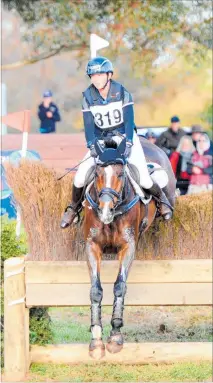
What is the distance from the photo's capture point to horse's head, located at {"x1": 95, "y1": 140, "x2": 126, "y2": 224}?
6.66 meters

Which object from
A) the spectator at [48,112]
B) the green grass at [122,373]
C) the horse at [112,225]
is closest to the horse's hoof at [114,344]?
the horse at [112,225]

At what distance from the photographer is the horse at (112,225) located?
267 inches

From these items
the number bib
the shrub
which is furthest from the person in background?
the number bib

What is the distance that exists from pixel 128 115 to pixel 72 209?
3.76 ft

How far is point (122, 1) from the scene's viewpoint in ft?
53.4

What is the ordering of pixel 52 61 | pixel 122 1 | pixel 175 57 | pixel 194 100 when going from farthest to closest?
pixel 52 61 → pixel 194 100 → pixel 175 57 → pixel 122 1

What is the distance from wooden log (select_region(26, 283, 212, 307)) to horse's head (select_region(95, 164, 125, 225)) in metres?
1.32

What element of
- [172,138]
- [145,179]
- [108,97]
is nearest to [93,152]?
[108,97]

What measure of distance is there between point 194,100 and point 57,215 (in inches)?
1143

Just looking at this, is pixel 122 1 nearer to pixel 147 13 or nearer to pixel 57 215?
pixel 147 13

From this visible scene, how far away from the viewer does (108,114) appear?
720cm

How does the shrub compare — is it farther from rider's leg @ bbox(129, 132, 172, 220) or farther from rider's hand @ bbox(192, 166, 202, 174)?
rider's hand @ bbox(192, 166, 202, 174)

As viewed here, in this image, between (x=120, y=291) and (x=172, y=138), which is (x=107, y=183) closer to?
(x=120, y=291)

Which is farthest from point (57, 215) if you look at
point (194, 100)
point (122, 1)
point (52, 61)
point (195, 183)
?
point (52, 61)
